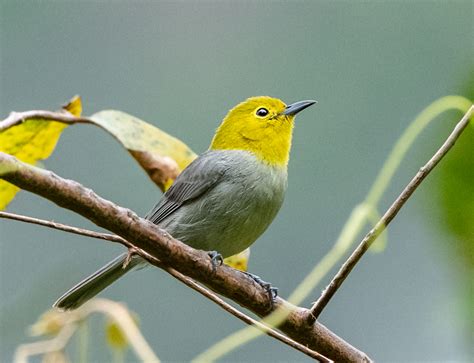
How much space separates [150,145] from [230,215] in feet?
4.87

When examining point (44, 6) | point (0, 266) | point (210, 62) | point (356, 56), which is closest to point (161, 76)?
point (210, 62)

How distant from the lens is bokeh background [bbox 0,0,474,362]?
438 cm

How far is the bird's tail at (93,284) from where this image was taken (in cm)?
302

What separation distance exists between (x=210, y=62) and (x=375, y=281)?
439cm

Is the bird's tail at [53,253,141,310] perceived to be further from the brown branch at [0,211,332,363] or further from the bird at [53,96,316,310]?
the brown branch at [0,211,332,363]

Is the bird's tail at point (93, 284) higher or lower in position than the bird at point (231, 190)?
lower

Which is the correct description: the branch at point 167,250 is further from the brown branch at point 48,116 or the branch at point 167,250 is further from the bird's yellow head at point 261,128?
the bird's yellow head at point 261,128

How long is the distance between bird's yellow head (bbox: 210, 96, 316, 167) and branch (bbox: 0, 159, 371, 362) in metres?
1.69

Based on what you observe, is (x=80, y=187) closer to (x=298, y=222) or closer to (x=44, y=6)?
(x=298, y=222)

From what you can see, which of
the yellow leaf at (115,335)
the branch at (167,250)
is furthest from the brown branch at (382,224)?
→ the yellow leaf at (115,335)

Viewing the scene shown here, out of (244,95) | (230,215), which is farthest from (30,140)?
(244,95)

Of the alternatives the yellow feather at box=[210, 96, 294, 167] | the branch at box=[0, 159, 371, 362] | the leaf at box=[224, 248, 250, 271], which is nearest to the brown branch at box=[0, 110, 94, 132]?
the branch at box=[0, 159, 371, 362]

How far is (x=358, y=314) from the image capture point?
3.56 m

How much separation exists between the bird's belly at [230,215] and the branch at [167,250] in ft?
3.83
